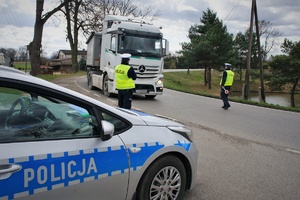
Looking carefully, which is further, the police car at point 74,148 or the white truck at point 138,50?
the white truck at point 138,50

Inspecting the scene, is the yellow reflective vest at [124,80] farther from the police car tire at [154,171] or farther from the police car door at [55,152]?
the police car door at [55,152]

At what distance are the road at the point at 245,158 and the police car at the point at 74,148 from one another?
86 centimetres

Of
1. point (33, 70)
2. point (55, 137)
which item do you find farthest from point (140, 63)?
point (33, 70)

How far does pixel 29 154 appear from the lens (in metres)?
2.15

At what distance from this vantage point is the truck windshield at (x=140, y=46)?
11.8m

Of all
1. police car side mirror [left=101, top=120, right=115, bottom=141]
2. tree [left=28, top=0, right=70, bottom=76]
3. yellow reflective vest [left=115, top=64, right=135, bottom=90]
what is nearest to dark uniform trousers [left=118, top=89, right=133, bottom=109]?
yellow reflective vest [left=115, top=64, right=135, bottom=90]

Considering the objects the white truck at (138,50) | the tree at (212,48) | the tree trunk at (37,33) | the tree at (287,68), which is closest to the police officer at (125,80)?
the white truck at (138,50)

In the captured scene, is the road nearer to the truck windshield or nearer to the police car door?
the police car door

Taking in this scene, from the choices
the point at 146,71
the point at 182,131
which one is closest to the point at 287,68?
the point at 146,71

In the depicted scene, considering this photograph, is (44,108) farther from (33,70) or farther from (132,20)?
(33,70)

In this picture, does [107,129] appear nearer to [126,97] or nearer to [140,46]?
[126,97]

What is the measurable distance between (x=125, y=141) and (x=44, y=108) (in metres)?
0.82

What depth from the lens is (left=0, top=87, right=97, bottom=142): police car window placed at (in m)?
2.29

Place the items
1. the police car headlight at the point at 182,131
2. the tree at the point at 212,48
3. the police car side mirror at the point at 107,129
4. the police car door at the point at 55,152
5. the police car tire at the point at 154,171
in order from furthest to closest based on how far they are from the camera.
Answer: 1. the tree at the point at 212,48
2. the police car headlight at the point at 182,131
3. the police car tire at the point at 154,171
4. the police car side mirror at the point at 107,129
5. the police car door at the point at 55,152
